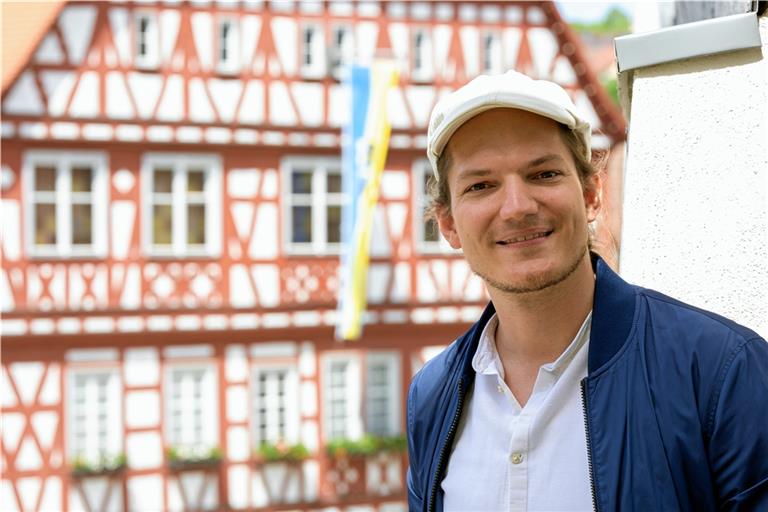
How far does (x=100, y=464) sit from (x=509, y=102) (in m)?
12.2

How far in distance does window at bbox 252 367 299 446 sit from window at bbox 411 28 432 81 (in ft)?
14.0

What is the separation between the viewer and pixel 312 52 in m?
13.6

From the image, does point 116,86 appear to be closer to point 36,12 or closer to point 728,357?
point 36,12

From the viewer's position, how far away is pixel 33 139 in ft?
40.6

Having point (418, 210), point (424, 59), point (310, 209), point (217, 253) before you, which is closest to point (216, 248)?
point (217, 253)

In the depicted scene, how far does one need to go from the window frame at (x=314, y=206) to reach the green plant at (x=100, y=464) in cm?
331

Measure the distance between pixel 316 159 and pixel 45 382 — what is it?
4.36 metres

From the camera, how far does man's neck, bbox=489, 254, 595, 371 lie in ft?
4.90

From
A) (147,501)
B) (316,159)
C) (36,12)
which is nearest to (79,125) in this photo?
(36,12)

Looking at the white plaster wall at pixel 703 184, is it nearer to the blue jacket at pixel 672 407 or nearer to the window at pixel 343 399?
the blue jacket at pixel 672 407

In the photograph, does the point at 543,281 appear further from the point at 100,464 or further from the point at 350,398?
the point at 350,398

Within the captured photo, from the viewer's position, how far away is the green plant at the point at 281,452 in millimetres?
13492

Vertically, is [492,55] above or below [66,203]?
above

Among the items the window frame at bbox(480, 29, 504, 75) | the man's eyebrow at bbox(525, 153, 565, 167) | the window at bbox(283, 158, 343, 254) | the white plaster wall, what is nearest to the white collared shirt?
the man's eyebrow at bbox(525, 153, 565, 167)
